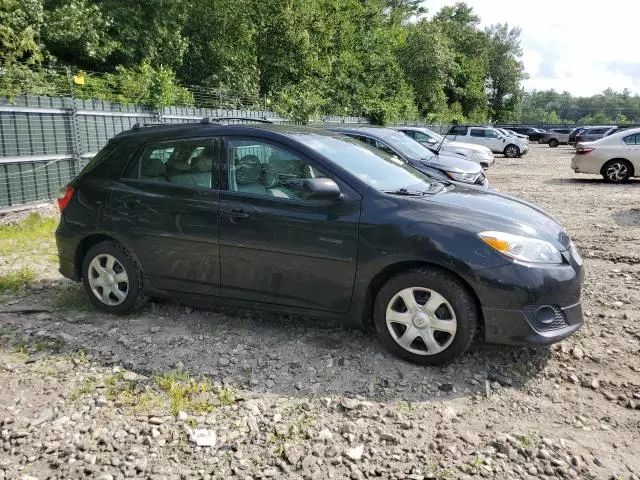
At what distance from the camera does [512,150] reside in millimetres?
28062

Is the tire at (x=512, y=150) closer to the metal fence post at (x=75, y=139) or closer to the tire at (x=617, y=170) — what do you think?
the tire at (x=617, y=170)

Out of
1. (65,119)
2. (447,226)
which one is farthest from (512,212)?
(65,119)

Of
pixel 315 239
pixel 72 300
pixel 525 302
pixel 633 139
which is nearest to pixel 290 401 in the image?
pixel 315 239

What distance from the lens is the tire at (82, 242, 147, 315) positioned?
4.52 metres

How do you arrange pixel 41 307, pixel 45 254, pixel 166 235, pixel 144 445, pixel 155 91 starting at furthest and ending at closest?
pixel 155 91 < pixel 45 254 < pixel 41 307 < pixel 166 235 < pixel 144 445

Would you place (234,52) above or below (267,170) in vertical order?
above

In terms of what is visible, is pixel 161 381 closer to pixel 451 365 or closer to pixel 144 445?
pixel 144 445

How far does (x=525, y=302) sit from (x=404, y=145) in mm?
6918

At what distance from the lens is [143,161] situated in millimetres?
4543

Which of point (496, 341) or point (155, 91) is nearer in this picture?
point (496, 341)

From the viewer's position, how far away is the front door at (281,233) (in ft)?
12.4

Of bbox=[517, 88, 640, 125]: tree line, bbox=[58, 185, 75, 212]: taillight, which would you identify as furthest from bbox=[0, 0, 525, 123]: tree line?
bbox=[517, 88, 640, 125]: tree line

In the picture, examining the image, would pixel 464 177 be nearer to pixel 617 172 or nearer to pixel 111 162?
pixel 111 162

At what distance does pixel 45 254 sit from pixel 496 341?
5.53 metres
